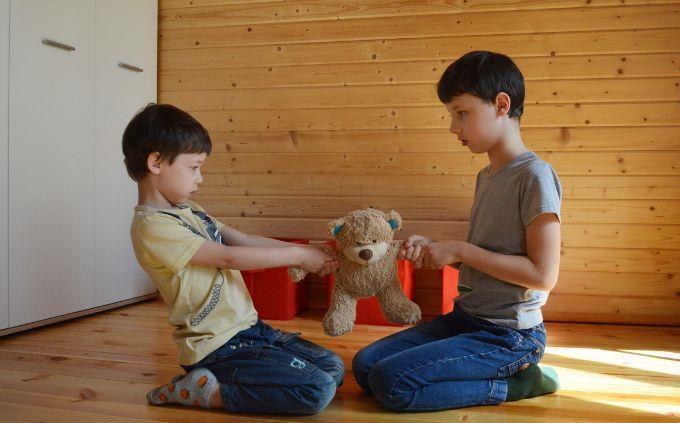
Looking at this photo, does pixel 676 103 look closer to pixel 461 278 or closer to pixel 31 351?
pixel 461 278

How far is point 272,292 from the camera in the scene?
7.59ft

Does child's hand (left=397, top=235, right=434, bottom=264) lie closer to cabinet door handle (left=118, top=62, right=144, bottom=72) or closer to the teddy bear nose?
the teddy bear nose

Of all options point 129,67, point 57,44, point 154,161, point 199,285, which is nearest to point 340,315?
point 199,285

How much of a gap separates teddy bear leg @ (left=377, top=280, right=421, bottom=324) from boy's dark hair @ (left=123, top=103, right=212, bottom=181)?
1.84 feet

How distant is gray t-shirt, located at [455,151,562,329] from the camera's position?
1.31 metres

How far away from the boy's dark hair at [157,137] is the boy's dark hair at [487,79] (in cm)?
62

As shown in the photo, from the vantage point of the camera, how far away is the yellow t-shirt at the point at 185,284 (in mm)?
1263

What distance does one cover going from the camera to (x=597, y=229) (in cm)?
228

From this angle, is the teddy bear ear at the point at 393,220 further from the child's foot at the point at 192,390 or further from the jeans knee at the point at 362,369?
the child's foot at the point at 192,390

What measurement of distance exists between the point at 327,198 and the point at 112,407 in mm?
1354

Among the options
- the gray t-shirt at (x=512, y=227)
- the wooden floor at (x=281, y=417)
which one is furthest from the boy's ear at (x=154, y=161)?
the gray t-shirt at (x=512, y=227)

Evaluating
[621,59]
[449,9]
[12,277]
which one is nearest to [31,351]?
[12,277]

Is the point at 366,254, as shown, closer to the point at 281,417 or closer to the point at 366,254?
the point at 366,254

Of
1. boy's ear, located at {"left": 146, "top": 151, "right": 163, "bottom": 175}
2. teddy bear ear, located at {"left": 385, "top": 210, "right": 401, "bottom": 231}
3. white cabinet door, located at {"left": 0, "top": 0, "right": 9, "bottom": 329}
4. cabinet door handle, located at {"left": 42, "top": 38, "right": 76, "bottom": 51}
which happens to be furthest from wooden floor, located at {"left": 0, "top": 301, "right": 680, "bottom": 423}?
cabinet door handle, located at {"left": 42, "top": 38, "right": 76, "bottom": 51}
